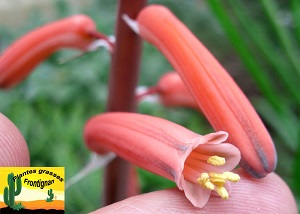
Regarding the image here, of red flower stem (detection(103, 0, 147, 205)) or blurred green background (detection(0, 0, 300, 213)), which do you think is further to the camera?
blurred green background (detection(0, 0, 300, 213))

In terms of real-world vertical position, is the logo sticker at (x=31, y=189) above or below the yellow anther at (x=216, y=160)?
below

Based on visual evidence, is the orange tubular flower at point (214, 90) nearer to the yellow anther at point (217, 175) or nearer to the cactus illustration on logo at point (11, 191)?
the yellow anther at point (217, 175)

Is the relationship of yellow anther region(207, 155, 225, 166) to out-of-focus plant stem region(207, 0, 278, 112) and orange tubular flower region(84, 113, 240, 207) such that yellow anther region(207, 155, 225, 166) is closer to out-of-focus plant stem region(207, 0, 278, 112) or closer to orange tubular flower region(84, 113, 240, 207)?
orange tubular flower region(84, 113, 240, 207)

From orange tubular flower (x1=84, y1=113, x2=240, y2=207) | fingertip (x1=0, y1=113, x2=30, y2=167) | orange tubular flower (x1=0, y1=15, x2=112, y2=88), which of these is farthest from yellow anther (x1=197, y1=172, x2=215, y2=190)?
orange tubular flower (x1=0, y1=15, x2=112, y2=88)

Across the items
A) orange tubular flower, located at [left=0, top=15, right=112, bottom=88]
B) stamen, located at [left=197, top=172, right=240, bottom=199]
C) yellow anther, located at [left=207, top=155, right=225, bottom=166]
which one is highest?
orange tubular flower, located at [left=0, top=15, right=112, bottom=88]

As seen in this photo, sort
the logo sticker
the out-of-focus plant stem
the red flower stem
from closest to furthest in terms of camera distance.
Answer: the logo sticker
the red flower stem
the out-of-focus plant stem

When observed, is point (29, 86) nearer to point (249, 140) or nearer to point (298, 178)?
point (298, 178)

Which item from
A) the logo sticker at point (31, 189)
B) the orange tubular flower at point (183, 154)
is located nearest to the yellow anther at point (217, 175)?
the orange tubular flower at point (183, 154)
